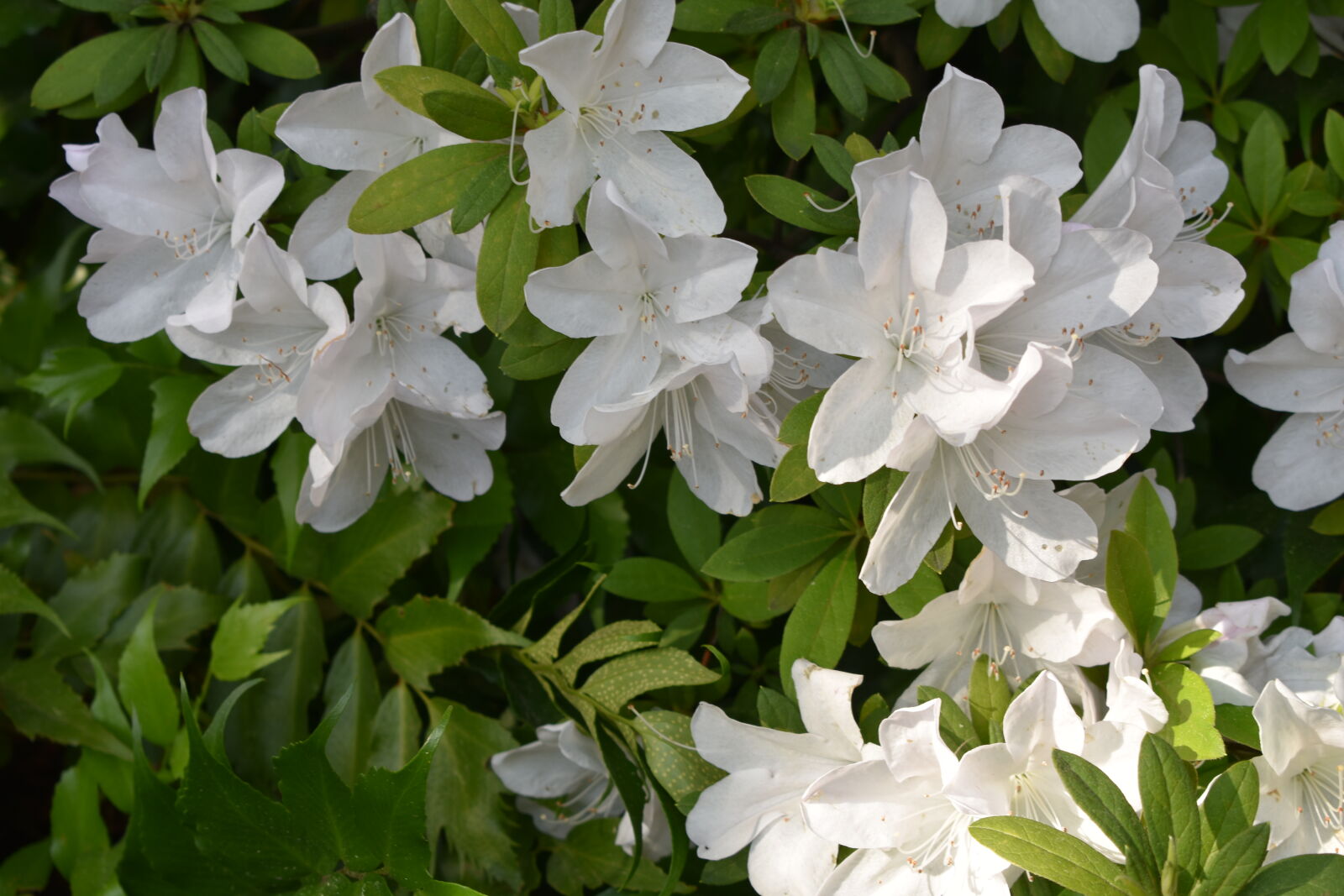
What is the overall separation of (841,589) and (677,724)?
214mm

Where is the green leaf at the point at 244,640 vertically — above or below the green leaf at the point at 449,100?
below

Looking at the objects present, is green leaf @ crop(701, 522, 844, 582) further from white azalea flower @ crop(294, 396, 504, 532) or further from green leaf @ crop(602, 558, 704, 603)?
white azalea flower @ crop(294, 396, 504, 532)

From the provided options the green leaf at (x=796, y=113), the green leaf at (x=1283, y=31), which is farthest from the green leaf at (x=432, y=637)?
the green leaf at (x=1283, y=31)

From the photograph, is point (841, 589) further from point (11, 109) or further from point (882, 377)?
point (11, 109)

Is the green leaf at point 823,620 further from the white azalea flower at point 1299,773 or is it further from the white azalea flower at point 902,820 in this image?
the white azalea flower at point 1299,773

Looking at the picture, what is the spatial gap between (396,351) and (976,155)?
1.83ft

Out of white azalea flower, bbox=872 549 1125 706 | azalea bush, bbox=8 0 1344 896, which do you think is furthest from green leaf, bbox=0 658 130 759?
white azalea flower, bbox=872 549 1125 706

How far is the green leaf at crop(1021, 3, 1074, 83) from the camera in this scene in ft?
3.76

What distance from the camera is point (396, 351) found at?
1.05 meters

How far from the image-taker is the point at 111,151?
1.03m

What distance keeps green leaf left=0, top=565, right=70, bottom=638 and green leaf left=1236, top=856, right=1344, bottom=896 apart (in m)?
1.23

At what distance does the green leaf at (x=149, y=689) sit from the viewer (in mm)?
1218

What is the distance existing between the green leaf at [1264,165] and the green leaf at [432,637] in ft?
3.06

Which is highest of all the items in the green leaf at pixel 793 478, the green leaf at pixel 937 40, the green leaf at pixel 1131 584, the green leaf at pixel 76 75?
the green leaf at pixel 937 40
